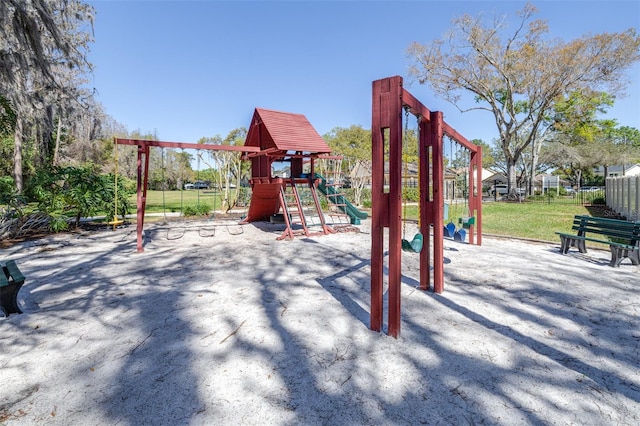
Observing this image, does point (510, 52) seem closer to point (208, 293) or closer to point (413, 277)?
point (413, 277)

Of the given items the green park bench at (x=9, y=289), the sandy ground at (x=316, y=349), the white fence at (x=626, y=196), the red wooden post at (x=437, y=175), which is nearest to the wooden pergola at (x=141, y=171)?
the sandy ground at (x=316, y=349)

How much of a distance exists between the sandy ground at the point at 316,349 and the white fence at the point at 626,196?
26.6ft

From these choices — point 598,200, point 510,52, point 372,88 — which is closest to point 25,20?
point 372,88

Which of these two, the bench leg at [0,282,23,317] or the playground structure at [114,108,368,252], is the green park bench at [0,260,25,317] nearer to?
the bench leg at [0,282,23,317]

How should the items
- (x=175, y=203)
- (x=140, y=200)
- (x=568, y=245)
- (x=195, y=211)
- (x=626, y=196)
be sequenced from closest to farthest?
(x=568, y=245), (x=140, y=200), (x=626, y=196), (x=195, y=211), (x=175, y=203)

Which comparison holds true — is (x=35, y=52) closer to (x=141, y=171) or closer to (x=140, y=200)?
(x=141, y=171)

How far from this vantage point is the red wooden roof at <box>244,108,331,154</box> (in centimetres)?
977

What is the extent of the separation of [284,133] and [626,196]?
1339 cm

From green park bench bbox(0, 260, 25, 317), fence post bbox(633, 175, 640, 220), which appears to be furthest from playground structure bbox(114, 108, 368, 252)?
fence post bbox(633, 175, 640, 220)

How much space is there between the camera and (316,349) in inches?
117

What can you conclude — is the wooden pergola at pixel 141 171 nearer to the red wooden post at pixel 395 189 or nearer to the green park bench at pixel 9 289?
the green park bench at pixel 9 289

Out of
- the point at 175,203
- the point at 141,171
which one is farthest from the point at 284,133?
the point at 175,203

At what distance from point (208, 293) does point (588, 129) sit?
3772 centimetres

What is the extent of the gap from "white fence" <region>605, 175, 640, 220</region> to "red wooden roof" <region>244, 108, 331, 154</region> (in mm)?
10596
